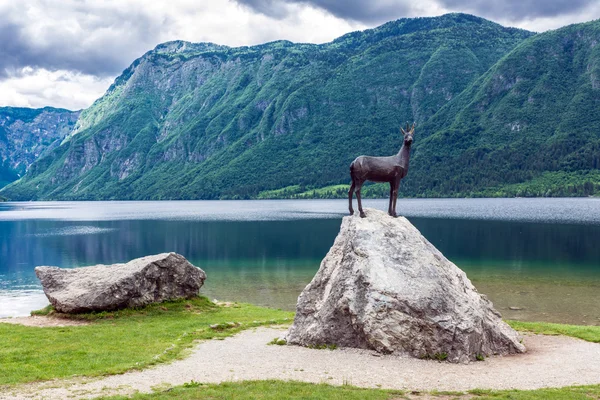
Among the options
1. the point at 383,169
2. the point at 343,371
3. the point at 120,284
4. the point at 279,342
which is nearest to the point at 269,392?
the point at 343,371

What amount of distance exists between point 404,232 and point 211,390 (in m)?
10.8

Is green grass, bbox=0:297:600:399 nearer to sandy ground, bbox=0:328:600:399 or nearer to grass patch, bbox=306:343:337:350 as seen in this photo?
sandy ground, bbox=0:328:600:399

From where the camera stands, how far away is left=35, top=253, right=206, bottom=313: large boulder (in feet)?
86.3

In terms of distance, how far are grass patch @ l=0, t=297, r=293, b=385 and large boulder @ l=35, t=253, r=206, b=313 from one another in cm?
51

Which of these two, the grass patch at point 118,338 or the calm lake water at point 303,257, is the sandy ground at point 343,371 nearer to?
the grass patch at point 118,338

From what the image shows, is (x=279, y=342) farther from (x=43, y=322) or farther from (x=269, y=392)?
(x=43, y=322)

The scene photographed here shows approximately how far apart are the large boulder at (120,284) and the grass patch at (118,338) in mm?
511

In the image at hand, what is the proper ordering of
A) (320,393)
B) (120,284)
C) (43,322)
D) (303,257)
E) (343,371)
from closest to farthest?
(320,393), (343,371), (43,322), (120,284), (303,257)

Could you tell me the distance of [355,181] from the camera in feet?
76.9

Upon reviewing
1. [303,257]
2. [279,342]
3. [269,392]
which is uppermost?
[269,392]

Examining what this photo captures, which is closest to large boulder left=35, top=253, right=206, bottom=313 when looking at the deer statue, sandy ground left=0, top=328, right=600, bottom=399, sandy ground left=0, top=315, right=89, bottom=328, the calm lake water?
sandy ground left=0, top=315, right=89, bottom=328

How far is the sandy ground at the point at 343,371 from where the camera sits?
14367 mm

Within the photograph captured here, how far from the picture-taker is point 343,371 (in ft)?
52.9

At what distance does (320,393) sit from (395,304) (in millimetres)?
5750
